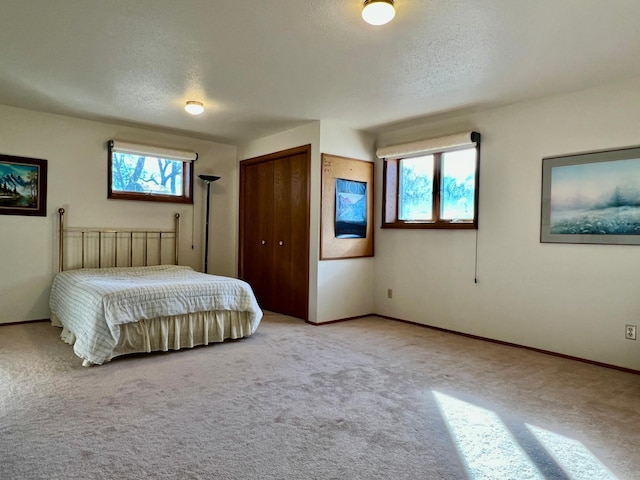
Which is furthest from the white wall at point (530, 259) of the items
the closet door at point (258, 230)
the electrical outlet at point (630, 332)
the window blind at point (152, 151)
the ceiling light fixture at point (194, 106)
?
the window blind at point (152, 151)

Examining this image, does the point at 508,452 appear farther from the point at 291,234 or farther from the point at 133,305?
the point at 291,234

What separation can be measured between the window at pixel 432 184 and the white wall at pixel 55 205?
2780 millimetres

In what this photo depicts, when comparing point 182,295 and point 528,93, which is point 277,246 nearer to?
point 182,295

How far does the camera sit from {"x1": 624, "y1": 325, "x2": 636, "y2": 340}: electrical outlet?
3178 mm

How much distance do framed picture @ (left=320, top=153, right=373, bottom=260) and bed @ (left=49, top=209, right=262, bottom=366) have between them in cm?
123

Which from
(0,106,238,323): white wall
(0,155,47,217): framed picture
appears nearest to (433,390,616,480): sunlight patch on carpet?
(0,106,238,323): white wall

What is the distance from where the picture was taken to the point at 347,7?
221 cm

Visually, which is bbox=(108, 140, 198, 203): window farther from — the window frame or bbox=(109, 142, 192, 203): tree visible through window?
the window frame

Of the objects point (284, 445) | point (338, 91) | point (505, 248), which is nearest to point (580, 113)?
point (505, 248)

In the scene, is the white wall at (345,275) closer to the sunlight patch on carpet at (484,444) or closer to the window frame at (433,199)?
the window frame at (433,199)

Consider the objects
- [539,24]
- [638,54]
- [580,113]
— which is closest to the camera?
[539,24]

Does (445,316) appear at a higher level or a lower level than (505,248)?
lower

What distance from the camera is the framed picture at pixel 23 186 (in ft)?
13.9

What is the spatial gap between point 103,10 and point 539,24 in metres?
2.53
